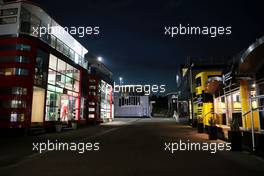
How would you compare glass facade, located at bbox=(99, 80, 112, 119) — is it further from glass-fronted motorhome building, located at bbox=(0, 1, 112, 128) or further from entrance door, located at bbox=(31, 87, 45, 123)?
entrance door, located at bbox=(31, 87, 45, 123)

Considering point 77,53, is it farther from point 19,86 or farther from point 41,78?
point 19,86

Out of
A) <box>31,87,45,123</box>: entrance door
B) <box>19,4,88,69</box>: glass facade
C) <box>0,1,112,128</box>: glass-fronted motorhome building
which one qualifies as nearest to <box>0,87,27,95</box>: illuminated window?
<box>0,1,112,128</box>: glass-fronted motorhome building

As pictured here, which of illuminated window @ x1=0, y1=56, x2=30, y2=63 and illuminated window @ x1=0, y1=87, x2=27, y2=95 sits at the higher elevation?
illuminated window @ x1=0, y1=56, x2=30, y2=63

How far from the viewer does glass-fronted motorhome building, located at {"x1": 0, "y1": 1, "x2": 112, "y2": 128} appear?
17.9 meters

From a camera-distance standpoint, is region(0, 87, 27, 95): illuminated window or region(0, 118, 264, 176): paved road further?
region(0, 87, 27, 95): illuminated window

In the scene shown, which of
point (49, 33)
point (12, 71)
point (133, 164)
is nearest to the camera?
point (133, 164)

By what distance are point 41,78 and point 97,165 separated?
598 inches

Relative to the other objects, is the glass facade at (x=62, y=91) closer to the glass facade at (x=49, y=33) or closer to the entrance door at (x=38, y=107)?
the entrance door at (x=38, y=107)

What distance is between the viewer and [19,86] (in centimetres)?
1805

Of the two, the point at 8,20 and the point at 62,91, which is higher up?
the point at 8,20

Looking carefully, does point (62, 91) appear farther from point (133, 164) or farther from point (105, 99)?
point (133, 164)

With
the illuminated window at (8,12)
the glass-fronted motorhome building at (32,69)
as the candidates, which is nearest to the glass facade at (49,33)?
the glass-fronted motorhome building at (32,69)

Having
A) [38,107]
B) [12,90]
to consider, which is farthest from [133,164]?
[38,107]

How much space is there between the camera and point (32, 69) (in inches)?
745
